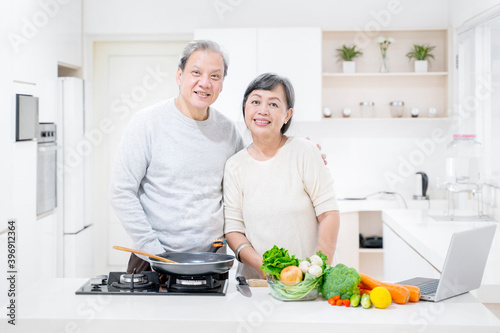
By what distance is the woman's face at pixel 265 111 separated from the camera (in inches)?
86.1

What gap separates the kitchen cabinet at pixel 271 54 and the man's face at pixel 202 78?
83.1 inches

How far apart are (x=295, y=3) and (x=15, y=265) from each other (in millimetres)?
2933

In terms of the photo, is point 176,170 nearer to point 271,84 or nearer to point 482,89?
point 271,84

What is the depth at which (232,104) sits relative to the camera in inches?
171

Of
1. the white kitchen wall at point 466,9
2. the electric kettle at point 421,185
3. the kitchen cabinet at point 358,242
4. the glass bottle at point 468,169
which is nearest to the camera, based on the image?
the glass bottle at point 468,169

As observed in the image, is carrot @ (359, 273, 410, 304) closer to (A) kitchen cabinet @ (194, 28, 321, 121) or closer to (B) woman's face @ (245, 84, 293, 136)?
(B) woman's face @ (245, 84, 293, 136)

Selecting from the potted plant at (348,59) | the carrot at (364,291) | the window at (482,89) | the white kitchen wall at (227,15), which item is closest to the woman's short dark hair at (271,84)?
the carrot at (364,291)

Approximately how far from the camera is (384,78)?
464 cm

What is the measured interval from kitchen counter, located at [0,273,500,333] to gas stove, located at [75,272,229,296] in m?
0.05

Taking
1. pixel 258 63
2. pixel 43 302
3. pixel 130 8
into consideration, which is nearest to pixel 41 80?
pixel 130 8

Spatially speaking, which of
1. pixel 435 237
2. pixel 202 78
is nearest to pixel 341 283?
pixel 202 78

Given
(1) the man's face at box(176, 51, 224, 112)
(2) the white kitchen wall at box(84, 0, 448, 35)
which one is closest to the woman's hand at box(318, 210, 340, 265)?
(1) the man's face at box(176, 51, 224, 112)

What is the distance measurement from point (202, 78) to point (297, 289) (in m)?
0.90

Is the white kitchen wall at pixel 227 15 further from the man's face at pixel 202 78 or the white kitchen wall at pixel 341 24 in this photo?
the man's face at pixel 202 78
